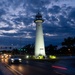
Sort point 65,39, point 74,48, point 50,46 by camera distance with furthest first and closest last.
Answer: point 50,46 → point 65,39 → point 74,48

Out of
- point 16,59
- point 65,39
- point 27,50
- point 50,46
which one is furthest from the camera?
point 27,50

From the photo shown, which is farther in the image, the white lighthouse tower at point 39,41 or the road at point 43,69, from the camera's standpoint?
the white lighthouse tower at point 39,41

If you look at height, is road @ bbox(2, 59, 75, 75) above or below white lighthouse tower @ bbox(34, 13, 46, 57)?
below

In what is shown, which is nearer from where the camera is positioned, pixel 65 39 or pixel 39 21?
pixel 39 21

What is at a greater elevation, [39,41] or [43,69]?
[39,41]

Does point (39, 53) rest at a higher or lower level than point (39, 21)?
lower

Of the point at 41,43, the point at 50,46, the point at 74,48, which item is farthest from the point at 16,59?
the point at 50,46

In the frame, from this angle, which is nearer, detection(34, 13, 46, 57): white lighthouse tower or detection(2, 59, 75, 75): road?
detection(2, 59, 75, 75): road

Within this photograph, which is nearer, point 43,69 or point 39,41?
point 43,69

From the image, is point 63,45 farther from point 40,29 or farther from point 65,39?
point 40,29

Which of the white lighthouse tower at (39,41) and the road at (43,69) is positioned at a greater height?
the white lighthouse tower at (39,41)

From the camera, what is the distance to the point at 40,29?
77750 millimetres

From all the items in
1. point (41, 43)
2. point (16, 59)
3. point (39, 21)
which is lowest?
point (16, 59)

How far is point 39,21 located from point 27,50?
112899 mm
